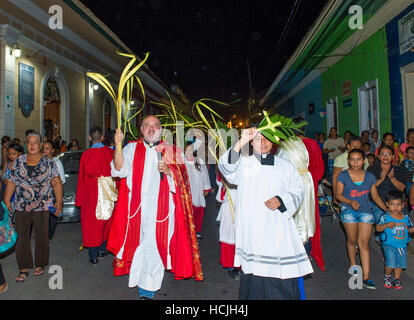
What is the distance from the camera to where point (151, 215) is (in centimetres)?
380

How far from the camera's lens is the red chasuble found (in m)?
3.83

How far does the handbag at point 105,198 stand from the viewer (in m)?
5.09

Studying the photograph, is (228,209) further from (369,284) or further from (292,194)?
(369,284)

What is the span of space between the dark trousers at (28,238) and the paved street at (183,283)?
208 mm

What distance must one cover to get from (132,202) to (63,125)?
11.3m

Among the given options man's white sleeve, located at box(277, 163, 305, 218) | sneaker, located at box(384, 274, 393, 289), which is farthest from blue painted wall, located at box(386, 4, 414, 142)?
man's white sleeve, located at box(277, 163, 305, 218)

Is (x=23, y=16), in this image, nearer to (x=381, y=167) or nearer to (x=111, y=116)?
(x=111, y=116)

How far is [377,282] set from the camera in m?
4.12

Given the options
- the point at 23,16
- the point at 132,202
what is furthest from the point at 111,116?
the point at 132,202

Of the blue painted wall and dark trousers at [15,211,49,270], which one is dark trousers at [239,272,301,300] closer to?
dark trousers at [15,211,49,270]

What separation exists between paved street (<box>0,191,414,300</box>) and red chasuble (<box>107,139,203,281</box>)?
260mm

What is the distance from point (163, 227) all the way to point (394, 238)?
2673mm

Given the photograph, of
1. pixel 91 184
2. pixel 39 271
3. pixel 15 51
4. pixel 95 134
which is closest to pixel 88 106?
pixel 15 51

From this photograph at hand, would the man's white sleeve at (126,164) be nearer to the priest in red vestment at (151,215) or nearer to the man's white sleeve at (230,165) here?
the priest in red vestment at (151,215)
